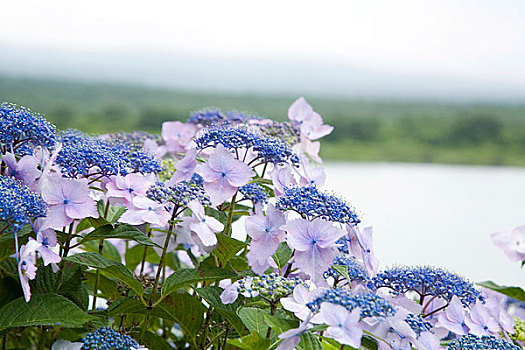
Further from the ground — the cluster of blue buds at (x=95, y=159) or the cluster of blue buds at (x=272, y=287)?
the cluster of blue buds at (x=95, y=159)

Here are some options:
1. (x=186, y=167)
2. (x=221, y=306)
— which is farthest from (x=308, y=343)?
(x=186, y=167)

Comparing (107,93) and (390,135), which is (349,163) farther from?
(107,93)

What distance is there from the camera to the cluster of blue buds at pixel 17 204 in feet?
1.65

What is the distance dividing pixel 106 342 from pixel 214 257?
0.68 ft

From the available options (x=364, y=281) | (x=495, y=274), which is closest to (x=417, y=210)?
(x=495, y=274)

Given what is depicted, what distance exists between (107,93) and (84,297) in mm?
2699

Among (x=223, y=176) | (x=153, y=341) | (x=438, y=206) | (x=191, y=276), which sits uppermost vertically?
(x=223, y=176)

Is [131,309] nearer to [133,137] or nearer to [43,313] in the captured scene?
[43,313]

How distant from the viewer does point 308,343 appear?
0.49m

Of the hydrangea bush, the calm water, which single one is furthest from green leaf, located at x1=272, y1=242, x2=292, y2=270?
the calm water

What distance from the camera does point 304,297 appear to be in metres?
0.51

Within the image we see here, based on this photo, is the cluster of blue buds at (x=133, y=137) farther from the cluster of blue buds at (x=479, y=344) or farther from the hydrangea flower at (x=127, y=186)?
the cluster of blue buds at (x=479, y=344)

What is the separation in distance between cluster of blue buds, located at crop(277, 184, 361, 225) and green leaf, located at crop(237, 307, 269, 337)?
0.33 ft

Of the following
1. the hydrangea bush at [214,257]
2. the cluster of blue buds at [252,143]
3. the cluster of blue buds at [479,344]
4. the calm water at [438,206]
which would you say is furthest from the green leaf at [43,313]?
the calm water at [438,206]
